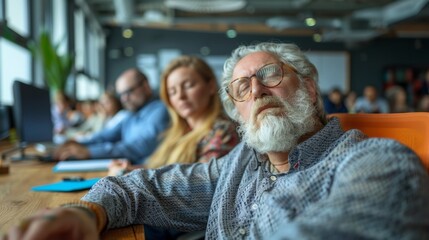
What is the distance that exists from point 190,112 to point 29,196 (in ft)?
3.13

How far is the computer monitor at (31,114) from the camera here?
7.94 feet

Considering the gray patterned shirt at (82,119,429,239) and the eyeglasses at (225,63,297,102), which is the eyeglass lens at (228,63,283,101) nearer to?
the eyeglasses at (225,63,297,102)

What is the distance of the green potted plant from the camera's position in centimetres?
461

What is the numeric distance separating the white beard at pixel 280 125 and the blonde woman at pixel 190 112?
693 millimetres

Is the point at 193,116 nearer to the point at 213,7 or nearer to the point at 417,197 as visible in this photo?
the point at 417,197

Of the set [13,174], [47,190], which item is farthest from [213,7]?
[47,190]

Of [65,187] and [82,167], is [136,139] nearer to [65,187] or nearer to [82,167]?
[82,167]

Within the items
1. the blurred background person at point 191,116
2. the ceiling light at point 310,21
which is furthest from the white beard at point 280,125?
the ceiling light at point 310,21

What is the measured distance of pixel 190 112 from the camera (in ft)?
7.47

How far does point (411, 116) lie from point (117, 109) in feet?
14.4

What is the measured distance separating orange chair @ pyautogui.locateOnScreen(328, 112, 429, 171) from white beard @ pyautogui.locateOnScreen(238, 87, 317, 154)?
7.6 inches

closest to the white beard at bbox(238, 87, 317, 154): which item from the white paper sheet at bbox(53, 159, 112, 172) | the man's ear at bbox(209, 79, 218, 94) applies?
the man's ear at bbox(209, 79, 218, 94)

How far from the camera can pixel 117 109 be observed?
537cm

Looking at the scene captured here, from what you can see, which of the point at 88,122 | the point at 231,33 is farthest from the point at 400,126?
the point at 231,33
